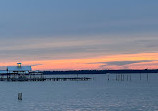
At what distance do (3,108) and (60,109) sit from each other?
33.2 feet

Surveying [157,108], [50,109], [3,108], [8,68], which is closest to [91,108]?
[50,109]

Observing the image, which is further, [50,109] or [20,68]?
[20,68]

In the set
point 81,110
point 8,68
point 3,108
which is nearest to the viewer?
point 81,110

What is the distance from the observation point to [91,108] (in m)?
63.0

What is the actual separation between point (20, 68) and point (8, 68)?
6.11m

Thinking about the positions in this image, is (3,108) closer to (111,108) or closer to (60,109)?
(60,109)

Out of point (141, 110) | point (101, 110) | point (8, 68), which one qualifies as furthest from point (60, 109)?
point (8, 68)

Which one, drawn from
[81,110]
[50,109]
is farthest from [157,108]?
[50,109]

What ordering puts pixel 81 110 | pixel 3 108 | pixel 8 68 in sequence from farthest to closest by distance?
pixel 8 68 → pixel 3 108 → pixel 81 110

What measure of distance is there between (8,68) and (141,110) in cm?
13341

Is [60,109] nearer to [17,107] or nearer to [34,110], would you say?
[34,110]

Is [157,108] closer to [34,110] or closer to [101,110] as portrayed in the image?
[101,110]

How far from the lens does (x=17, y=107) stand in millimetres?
65688

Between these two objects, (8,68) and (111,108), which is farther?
(8,68)
